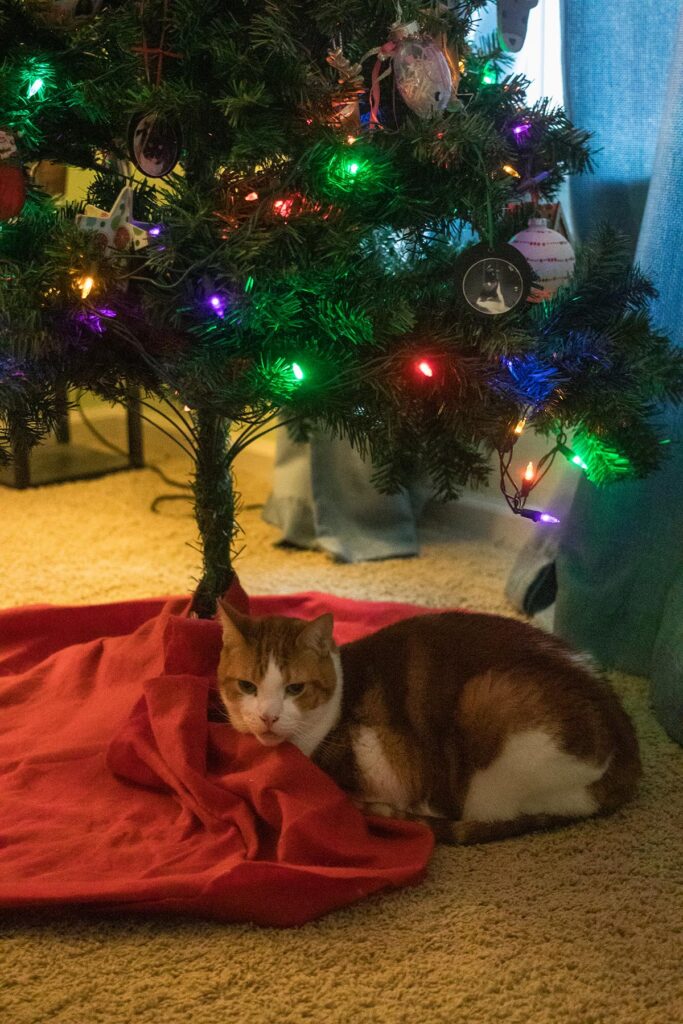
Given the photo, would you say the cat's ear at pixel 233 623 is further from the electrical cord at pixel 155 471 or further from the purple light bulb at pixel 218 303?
the electrical cord at pixel 155 471

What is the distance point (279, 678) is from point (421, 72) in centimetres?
76

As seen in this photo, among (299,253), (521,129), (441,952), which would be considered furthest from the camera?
(521,129)

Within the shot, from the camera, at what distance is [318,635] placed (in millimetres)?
1317

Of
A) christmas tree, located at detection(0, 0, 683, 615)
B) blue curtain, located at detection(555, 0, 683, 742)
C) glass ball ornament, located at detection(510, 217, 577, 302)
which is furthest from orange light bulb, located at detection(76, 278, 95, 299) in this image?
blue curtain, located at detection(555, 0, 683, 742)

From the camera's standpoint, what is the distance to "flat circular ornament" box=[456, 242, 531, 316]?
4.35ft

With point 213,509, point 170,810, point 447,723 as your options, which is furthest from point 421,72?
point 170,810

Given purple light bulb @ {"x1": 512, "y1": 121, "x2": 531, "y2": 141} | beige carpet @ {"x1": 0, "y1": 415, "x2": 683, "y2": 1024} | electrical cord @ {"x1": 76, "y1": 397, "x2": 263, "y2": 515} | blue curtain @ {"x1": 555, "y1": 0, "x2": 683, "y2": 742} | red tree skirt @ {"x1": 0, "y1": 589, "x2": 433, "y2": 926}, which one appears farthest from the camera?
electrical cord @ {"x1": 76, "y1": 397, "x2": 263, "y2": 515}

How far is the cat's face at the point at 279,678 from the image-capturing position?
4.14 ft

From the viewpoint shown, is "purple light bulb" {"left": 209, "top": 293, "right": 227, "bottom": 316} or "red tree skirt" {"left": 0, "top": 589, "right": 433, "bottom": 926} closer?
"red tree skirt" {"left": 0, "top": 589, "right": 433, "bottom": 926}

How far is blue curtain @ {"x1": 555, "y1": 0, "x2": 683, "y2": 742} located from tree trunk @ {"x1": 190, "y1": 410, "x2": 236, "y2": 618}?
2.03ft

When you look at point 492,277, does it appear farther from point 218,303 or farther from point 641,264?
point 641,264

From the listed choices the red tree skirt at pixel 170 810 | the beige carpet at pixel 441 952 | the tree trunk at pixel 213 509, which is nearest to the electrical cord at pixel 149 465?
the tree trunk at pixel 213 509

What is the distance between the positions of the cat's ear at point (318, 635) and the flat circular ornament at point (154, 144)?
2.00ft

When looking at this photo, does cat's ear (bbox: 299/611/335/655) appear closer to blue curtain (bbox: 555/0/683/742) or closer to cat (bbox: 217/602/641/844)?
cat (bbox: 217/602/641/844)
